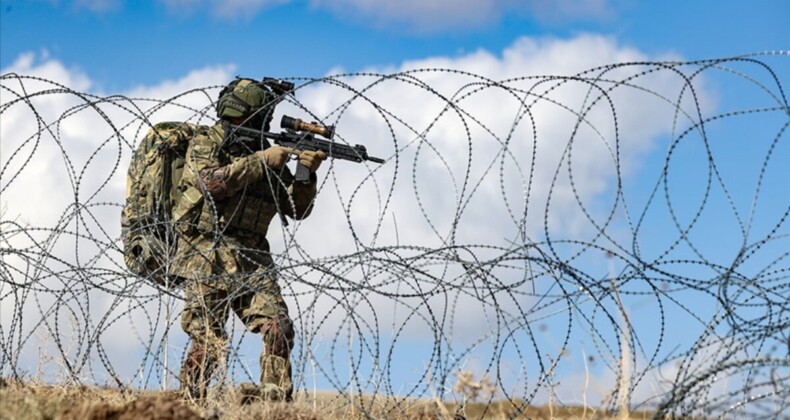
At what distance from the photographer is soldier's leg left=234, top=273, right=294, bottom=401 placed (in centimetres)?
857

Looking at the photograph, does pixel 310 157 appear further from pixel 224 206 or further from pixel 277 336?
pixel 277 336

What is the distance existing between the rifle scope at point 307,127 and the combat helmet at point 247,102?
5.6 inches

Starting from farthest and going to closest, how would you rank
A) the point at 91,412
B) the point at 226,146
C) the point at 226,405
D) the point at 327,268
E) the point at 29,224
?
1. the point at 226,146
2. the point at 29,224
3. the point at 226,405
4. the point at 327,268
5. the point at 91,412

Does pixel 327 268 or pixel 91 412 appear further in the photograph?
pixel 327 268

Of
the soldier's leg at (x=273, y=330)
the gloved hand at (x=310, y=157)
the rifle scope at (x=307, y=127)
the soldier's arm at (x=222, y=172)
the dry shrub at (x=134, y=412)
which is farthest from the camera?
the rifle scope at (x=307, y=127)

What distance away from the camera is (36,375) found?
8477mm

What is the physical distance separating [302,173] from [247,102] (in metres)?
0.70

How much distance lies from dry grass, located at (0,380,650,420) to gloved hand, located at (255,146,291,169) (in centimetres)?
168

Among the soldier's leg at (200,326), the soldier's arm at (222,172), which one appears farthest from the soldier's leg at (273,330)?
the soldier's arm at (222,172)

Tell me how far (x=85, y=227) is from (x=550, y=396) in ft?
10.7

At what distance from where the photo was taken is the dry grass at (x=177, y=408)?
5.95 meters

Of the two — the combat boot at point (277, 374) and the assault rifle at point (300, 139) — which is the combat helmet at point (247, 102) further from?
the combat boot at point (277, 374)

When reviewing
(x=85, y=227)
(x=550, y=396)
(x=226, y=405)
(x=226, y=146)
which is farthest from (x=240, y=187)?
(x=550, y=396)

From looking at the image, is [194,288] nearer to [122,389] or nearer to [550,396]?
[122,389]
